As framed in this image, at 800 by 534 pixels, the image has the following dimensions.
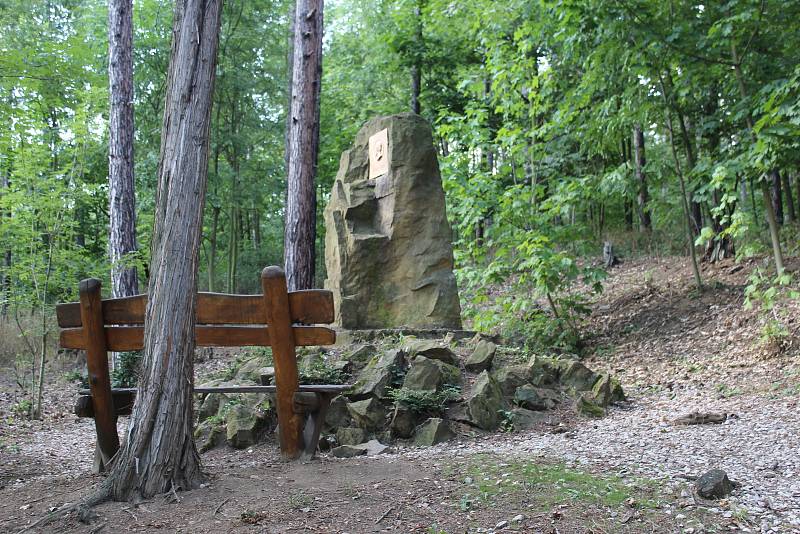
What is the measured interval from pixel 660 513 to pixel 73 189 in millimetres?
8339

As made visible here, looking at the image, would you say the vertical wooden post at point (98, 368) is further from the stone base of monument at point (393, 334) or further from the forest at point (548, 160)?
the stone base of monument at point (393, 334)

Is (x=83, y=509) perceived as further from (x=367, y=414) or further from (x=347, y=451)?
(x=367, y=414)

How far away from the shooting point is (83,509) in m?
3.31

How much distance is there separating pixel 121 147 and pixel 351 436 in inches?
286

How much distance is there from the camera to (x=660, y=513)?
3.46 m

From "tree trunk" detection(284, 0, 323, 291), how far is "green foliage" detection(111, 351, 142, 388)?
2.68 metres

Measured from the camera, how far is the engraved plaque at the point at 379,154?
9.44 meters

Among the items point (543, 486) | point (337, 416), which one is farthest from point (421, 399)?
point (543, 486)

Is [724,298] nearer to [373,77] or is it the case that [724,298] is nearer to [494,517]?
[494,517]

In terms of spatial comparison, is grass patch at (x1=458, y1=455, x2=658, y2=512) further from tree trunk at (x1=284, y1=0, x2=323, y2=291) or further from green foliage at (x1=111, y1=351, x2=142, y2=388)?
tree trunk at (x1=284, y1=0, x2=323, y2=291)

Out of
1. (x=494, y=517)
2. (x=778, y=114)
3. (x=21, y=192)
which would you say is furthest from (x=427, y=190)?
(x=494, y=517)

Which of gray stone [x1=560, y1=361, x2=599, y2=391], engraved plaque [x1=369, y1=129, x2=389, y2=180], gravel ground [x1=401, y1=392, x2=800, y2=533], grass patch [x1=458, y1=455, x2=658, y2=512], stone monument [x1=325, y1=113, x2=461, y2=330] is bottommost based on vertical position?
gravel ground [x1=401, y1=392, x2=800, y2=533]

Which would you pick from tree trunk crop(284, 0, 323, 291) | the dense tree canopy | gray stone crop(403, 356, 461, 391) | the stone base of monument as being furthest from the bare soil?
tree trunk crop(284, 0, 323, 291)

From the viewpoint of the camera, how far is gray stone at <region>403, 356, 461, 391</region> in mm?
6141
